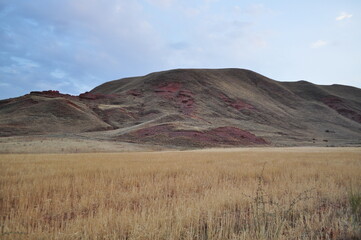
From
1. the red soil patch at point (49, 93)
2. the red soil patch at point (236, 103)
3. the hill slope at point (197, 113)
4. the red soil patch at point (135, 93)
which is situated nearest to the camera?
the hill slope at point (197, 113)

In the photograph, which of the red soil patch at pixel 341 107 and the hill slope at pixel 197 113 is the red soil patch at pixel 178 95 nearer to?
the hill slope at pixel 197 113

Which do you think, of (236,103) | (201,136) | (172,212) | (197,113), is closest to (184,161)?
(172,212)

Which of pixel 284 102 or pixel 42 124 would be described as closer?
pixel 42 124

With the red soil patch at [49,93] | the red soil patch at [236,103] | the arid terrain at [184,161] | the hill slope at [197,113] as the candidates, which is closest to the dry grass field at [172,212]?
the arid terrain at [184,161]

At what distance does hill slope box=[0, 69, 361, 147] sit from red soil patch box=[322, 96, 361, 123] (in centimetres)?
33

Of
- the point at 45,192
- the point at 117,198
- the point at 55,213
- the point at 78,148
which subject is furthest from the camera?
the point at 78,148

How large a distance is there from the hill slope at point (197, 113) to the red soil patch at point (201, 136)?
0.18 m

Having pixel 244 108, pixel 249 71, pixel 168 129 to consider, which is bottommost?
pixel 168 129

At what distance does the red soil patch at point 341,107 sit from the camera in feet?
283

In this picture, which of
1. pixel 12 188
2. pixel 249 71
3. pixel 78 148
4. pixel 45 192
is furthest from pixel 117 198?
pixel 249 71

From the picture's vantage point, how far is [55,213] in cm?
410

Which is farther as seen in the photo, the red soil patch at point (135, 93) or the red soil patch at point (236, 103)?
the red soil patch at point (135, 93)

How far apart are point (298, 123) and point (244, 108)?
1782cm

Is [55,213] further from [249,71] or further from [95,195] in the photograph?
[249,71]
